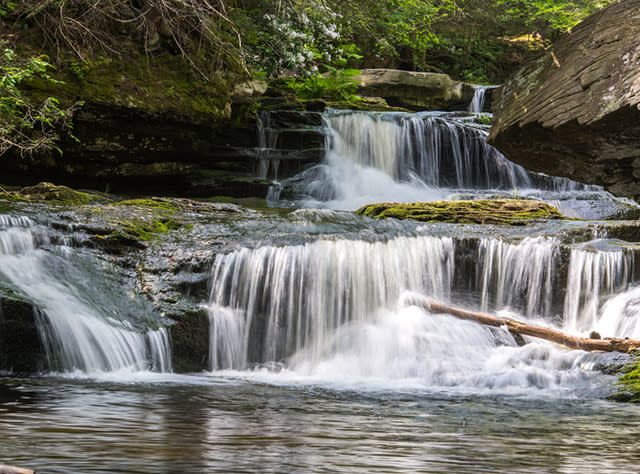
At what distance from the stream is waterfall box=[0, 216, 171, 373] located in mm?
20

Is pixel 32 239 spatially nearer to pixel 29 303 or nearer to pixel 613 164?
pixel 29 303

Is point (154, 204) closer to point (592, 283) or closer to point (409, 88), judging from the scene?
point (592, 283)

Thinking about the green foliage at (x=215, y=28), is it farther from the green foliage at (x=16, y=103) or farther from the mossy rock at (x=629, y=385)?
the mossy rock at (x=629, y=385)

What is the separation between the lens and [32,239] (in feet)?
24.0

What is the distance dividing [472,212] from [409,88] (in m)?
11.4

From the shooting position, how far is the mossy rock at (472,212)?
10086 mm

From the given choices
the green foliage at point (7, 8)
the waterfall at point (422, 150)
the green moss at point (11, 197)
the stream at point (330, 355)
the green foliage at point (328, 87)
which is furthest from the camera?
the green foliage at point (328, 87)

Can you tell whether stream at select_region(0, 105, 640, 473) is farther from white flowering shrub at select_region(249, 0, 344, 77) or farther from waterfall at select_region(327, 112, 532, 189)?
waterfall at select_region(327, 112, 532, 189)

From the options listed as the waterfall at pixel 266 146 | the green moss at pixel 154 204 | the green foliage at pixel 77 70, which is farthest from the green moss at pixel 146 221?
the waterfall at pixel 266 146

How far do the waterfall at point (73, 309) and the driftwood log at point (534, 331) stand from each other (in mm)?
3058

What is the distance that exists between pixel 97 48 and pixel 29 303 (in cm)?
716

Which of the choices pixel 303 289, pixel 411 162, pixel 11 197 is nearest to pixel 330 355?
pixel 303 289

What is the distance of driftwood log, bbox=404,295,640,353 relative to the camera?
6039 millimetres

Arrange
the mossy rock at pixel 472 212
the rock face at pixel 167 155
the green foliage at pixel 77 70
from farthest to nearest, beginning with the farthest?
the rock face at pixel 167 155
the green foliage at pixel 77 70
the mossy rock at pixel 472 212
